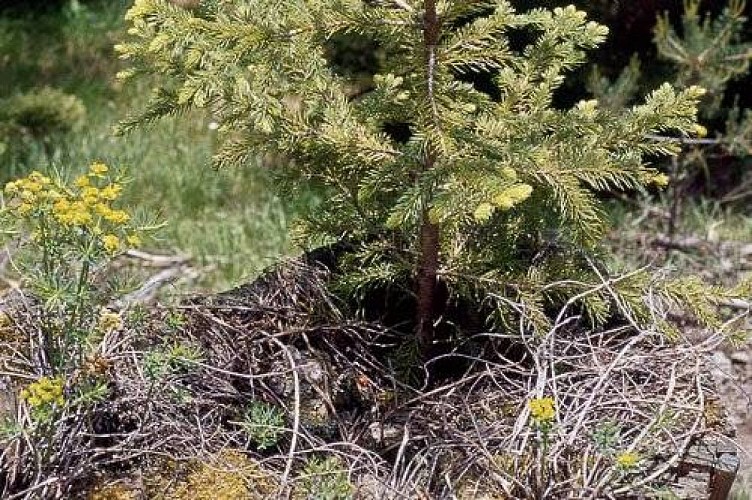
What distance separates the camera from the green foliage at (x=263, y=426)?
1727 mm

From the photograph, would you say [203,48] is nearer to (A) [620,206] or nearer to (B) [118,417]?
(B) [118,417]

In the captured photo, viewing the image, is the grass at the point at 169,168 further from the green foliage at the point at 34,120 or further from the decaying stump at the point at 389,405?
the decaying stump at the point at 389,405

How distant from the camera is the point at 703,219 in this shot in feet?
13.3

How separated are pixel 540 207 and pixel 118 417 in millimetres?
808

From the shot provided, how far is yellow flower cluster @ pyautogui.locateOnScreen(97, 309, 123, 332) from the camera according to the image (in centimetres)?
184

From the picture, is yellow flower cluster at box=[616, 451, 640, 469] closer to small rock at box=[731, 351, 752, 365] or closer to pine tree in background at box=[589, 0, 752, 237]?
small rock at box=[731, 351, 752, 365]

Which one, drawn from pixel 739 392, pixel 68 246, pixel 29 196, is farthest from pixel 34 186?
pixel 739 392

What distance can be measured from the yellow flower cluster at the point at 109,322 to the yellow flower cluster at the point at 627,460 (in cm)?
85

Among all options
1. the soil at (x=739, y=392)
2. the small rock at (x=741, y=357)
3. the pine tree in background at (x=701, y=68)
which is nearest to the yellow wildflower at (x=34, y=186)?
the soil at (x=739, y=392)

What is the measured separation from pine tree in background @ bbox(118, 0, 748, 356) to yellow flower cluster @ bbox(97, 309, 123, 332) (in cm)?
35

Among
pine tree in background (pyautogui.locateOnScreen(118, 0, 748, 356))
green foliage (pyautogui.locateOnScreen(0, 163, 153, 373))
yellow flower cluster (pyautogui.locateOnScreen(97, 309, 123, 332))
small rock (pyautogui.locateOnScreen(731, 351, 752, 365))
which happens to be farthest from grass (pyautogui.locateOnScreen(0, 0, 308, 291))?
small rock (pyautogui.locateOnScreen(731, 351, 752, 365))

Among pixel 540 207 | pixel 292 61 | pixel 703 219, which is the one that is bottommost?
pixel 703 219

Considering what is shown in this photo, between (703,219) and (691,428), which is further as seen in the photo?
(703,219)

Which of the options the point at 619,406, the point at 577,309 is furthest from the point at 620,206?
the point at 619,406
